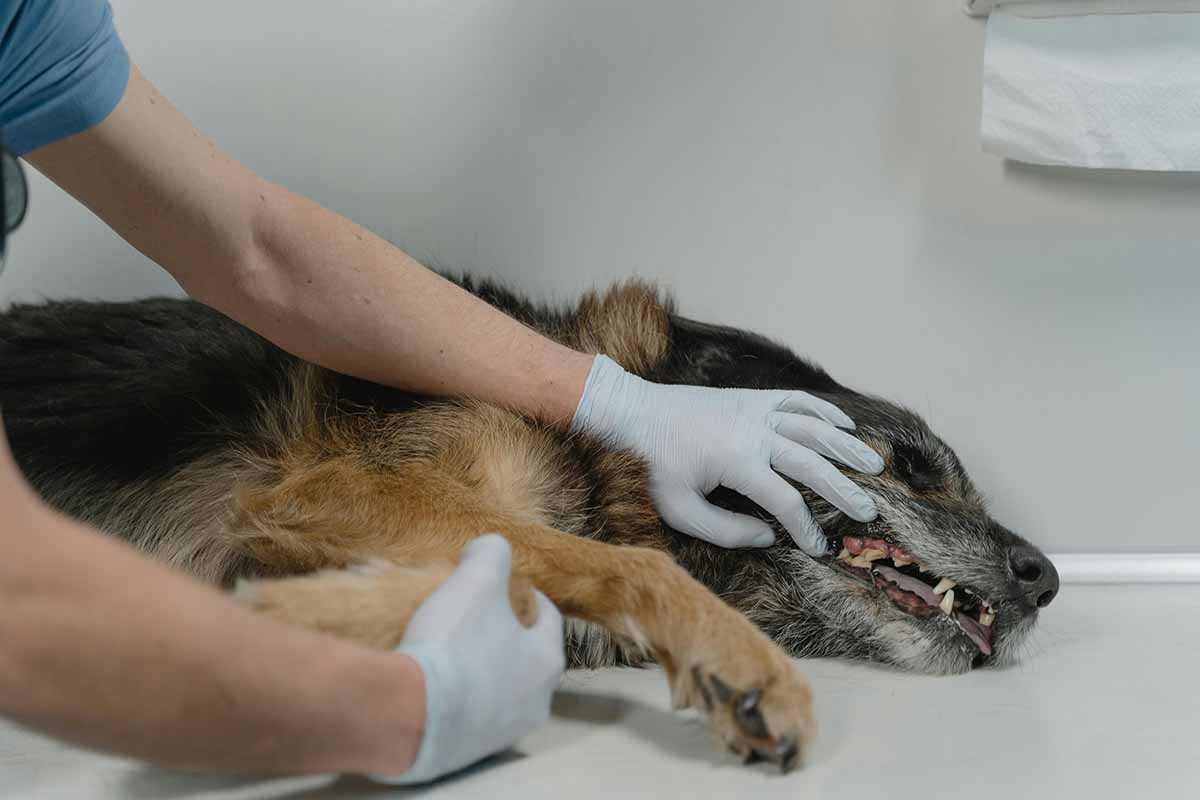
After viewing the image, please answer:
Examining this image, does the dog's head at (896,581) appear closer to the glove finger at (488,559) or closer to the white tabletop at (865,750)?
the white tabletop at (865,750)

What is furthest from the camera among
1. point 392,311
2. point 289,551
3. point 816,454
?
point 816,454

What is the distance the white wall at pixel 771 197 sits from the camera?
2711 mm

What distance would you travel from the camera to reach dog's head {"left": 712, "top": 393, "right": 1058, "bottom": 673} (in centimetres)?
212

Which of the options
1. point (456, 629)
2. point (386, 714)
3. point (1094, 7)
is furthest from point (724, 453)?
point (1094, 7)

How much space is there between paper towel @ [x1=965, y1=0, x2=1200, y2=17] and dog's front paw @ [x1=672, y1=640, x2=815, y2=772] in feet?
5.78

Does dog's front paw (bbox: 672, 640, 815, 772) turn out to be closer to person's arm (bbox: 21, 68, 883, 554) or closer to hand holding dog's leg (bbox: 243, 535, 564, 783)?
hand holding dog's leg (bbox: 243, 535, 564, 783)

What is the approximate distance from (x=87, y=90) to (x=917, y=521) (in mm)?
1698

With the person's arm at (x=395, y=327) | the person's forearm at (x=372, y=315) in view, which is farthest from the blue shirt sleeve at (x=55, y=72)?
the person's forearm at (x=372, y=315)

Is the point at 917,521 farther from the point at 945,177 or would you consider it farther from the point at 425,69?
the point at 425,69

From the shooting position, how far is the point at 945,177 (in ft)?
8.98

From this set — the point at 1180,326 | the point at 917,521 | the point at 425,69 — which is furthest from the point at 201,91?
the point at 1180,326

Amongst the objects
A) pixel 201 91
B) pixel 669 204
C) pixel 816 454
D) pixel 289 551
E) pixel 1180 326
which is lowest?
pixel 289 551

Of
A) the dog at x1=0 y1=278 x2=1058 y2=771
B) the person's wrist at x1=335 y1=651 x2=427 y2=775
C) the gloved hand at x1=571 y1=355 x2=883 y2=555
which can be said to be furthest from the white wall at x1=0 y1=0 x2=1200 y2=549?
the person's wrist at x1=335 y1=651 x2=427 y2=775

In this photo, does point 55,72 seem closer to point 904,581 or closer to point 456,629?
point 456,629
